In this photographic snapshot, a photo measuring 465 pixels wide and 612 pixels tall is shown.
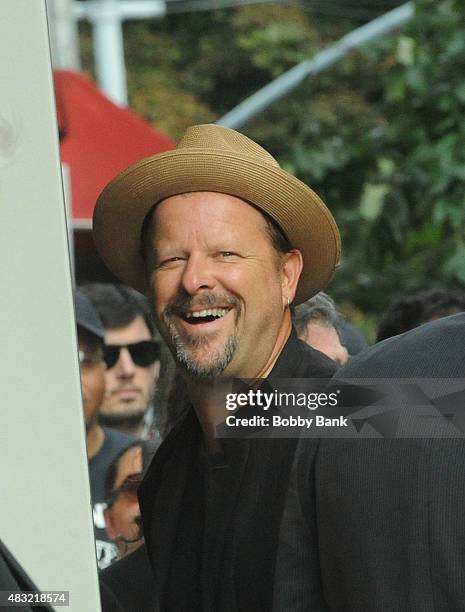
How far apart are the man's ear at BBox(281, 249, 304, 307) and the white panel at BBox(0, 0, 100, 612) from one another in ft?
3.17

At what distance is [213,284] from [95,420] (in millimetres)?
1749

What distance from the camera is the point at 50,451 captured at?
178 centimetres

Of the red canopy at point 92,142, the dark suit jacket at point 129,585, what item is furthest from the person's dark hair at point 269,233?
the red canopy at point 92,142

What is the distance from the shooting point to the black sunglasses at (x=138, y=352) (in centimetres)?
528

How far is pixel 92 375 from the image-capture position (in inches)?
173

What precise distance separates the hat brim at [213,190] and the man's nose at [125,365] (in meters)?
2.48

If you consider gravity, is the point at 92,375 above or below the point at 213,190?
above

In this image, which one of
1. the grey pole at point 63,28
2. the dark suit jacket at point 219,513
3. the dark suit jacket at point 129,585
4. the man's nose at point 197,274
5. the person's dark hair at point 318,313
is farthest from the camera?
the grey pole at point 63,28

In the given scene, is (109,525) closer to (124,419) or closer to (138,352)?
(124,419)

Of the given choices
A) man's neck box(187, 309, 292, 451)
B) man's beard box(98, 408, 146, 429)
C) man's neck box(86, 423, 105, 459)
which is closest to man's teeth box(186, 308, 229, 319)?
man's neck box(187, 309, 292, 451)

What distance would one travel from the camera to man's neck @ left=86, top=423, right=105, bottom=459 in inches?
156

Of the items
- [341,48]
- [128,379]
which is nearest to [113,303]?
[128,379]

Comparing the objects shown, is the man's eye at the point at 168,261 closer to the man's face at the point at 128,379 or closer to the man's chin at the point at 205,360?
the man's chin at the point at 205,360

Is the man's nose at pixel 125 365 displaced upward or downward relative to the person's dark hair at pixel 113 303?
downward
